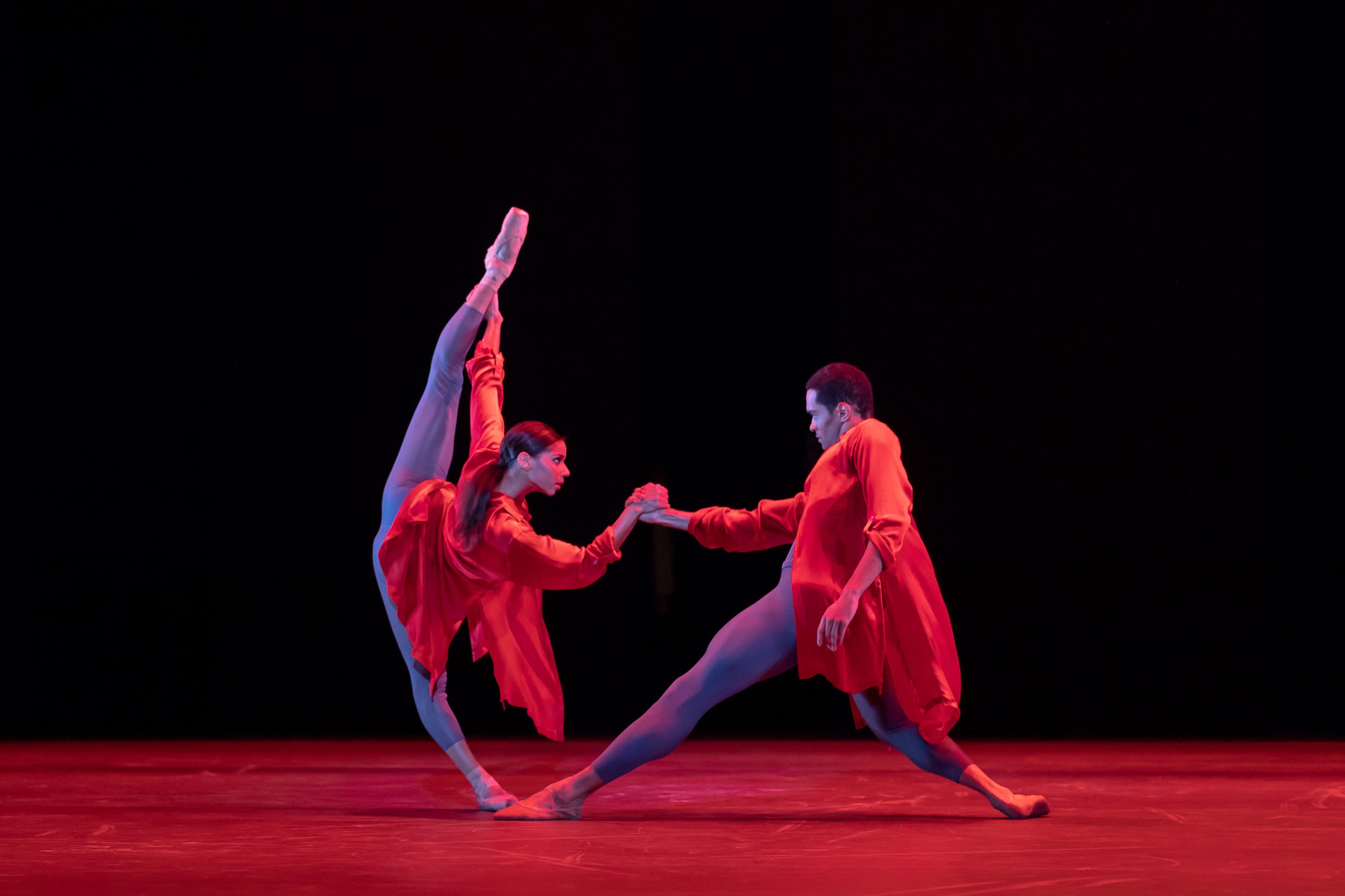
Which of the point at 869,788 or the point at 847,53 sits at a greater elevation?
the point at 847,53

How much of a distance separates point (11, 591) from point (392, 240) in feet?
7.48

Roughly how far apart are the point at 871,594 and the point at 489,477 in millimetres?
1016

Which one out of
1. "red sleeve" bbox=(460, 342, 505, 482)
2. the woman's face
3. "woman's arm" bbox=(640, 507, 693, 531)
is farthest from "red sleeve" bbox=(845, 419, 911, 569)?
"red sleeve" bbox=(460, 342, 505, 482)

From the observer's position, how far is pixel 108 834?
2.96 m

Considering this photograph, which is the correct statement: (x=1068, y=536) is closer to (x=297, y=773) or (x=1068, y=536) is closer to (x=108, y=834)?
(x=297, y=773)

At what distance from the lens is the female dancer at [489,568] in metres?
3.34

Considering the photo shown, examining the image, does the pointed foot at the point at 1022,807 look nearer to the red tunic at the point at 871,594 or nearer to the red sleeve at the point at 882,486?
the red tunic at the point at 871,594

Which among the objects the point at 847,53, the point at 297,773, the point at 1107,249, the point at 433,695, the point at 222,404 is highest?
the point at 847,53

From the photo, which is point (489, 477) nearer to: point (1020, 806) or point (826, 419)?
point (826, 419)

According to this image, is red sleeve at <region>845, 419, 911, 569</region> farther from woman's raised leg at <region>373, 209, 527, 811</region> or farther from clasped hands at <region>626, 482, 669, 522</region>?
woman's raised leg at <region>373, 209, 527, 811</region>

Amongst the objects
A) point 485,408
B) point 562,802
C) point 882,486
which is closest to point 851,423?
point 882,486

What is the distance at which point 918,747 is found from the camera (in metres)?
3.10

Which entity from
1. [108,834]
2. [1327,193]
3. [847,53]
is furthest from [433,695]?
[1327,193]

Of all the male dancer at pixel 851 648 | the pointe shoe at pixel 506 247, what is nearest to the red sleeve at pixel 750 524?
the male dancer at pixel 851 648
